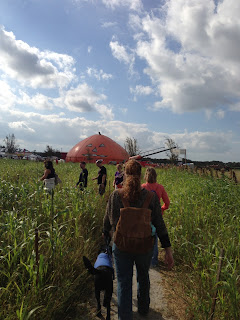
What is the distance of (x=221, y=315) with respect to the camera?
247 cm

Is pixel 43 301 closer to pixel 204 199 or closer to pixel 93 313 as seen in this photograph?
pixel 93 313

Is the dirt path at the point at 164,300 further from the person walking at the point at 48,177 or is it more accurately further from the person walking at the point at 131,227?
the person walking at the point at 48,177

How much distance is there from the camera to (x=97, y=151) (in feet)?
117

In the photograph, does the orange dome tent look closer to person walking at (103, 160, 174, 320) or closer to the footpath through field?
the footpath through field

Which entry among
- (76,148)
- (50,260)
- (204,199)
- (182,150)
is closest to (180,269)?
(50,260)

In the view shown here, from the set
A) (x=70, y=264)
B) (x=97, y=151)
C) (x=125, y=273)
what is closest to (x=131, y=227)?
(x=125, y=273)

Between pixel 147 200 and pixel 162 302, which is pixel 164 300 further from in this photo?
pixel 147 200

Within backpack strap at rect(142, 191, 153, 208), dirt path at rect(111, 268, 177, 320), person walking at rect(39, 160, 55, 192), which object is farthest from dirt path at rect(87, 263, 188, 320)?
person walking at rect(39, 160, 55, 192)

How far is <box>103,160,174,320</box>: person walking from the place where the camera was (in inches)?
87.9

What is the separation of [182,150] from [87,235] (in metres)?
15.2

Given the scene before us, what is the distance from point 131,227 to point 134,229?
4 centimetres

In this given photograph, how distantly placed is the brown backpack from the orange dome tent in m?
32.3

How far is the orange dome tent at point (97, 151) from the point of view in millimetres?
35375

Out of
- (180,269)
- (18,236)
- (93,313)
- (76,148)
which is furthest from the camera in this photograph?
(76,148)
